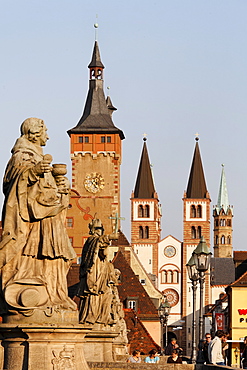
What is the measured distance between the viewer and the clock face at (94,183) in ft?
305

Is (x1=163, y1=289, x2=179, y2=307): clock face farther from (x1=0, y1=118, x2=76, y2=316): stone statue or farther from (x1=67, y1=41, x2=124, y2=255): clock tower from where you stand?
(x1=0, y1=118, x2=76, y2=316): stone statue

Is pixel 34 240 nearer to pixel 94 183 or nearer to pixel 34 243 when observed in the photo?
pixel 34 243

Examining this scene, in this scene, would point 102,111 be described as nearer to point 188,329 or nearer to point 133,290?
point 133,290

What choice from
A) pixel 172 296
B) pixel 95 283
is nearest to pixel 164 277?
pixel 172 296

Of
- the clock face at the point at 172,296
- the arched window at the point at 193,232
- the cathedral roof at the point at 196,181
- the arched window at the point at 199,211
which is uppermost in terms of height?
the cathedral roof at the point at 196,181

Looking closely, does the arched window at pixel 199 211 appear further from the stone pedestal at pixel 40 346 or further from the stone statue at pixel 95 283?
the stone pedestal at pixel 40 346

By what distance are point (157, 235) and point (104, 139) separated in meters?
54.3

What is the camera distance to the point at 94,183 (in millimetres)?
93188

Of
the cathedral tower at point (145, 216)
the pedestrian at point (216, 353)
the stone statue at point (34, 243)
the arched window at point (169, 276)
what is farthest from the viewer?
the cathedral tower at point (145, 216)

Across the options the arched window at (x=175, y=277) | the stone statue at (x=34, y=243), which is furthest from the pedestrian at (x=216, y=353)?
the arched window at (x=175, y=277)

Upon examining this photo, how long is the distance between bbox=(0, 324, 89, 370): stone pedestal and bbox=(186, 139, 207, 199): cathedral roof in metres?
135

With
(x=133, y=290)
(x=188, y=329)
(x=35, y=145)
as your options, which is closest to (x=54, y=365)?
(x=35, y=145)

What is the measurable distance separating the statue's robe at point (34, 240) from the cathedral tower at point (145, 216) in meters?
134

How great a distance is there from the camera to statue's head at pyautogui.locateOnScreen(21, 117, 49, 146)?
9.92m
